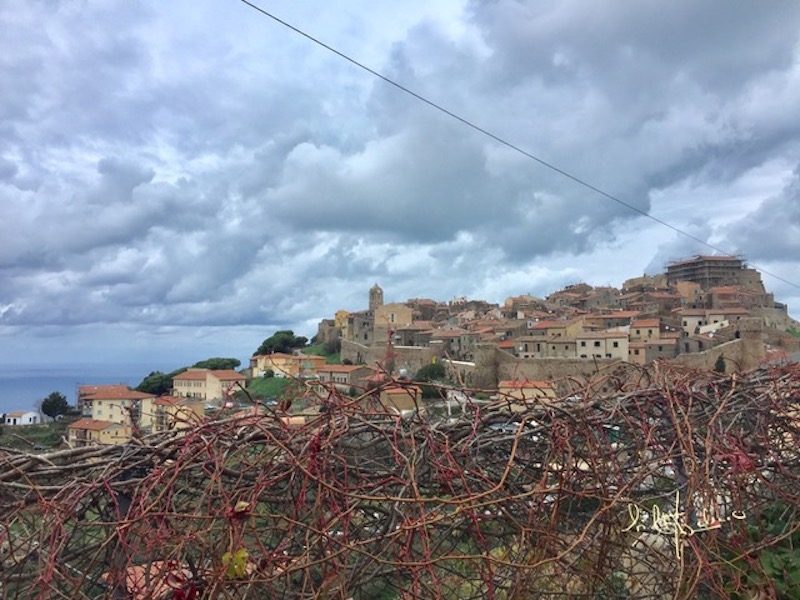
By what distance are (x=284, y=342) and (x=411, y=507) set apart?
2463 inches

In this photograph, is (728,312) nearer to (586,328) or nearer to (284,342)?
(586,328)

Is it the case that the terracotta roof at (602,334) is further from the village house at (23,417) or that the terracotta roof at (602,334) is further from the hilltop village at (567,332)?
the village house at (23,417)

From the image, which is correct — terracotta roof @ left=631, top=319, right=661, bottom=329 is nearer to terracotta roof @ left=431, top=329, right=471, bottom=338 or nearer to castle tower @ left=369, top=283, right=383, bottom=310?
terracotta roof @ left=431, top=329, right=471, bottom=338

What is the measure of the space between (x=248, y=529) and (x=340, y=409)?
1.46 ft

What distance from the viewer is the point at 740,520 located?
2059 mm

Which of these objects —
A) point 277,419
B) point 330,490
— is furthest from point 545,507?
point 277,419

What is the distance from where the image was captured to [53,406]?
32438mm

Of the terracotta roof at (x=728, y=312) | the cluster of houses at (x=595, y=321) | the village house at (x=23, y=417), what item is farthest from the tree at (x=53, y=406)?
the terracotta roof at (x=728, y=312)

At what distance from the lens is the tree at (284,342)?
60.0m

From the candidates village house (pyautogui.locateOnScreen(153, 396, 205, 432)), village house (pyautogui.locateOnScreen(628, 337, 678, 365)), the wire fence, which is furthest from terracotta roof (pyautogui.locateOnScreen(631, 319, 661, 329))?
village house (pyautogui.locateOnScreen(153, 396, 205, 432))

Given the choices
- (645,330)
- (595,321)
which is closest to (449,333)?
A: (595,321)

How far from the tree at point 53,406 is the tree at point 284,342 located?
26.2 meters

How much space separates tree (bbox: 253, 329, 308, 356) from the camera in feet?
197

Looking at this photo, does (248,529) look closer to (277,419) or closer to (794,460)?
(277,419)
